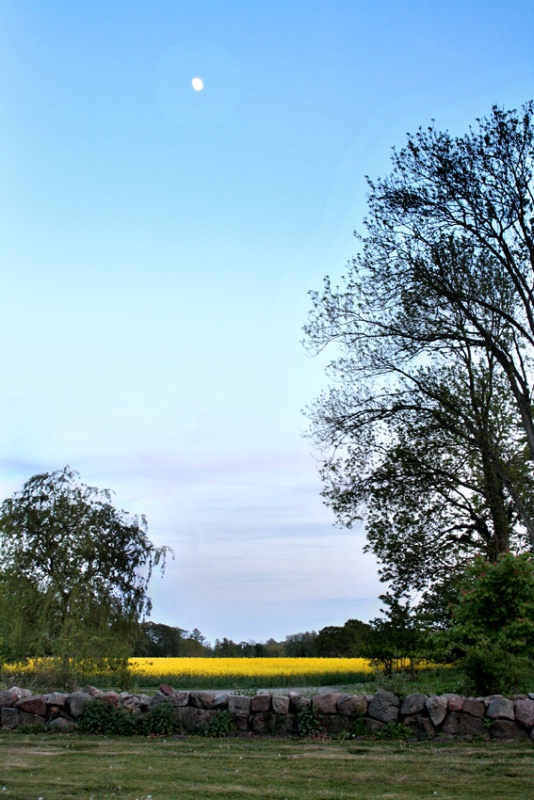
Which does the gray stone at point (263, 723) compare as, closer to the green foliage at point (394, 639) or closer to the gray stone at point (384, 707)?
the gray stone at point (384, 707)

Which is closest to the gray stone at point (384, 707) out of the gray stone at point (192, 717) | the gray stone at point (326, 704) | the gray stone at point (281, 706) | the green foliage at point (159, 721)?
the gray stone at point (326, 704)

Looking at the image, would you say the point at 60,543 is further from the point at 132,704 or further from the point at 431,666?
the point at 431,666

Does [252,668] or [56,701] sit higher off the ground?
[252,668]

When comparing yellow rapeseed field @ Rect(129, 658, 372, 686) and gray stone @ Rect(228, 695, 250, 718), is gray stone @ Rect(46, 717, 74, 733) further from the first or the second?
yellow rapeseed field @ Rect(129, 658, 372, 686)

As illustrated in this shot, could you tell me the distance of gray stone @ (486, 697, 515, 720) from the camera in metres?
11.3

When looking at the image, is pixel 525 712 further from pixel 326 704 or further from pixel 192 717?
pixel 192 717

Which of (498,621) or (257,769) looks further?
(498,621)

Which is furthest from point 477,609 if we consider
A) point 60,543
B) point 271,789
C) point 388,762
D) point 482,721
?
point 60,543

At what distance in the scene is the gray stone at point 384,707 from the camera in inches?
456

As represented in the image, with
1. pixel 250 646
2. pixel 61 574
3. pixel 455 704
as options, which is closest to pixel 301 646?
pixel 250 646

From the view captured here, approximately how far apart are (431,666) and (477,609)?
40.2 ft

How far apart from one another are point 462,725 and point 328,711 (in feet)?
6.76

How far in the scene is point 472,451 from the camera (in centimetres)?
1997

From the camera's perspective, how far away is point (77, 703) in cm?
1230
